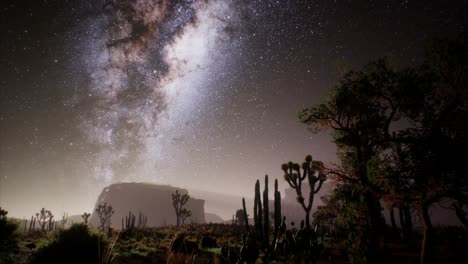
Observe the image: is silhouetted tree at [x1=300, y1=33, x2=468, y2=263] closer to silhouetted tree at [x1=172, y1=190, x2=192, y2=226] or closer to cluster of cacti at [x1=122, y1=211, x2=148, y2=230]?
cluster of cacti at [x1=122, y1=211, x2=148, y2=230]

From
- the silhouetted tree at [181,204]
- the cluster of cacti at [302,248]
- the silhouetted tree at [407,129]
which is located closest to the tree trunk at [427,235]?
the silhouetted tree at [407,129]

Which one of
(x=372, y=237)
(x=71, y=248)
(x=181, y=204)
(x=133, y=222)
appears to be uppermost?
(x=181, y=204)

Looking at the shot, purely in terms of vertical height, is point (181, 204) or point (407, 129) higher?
point (407, 129)

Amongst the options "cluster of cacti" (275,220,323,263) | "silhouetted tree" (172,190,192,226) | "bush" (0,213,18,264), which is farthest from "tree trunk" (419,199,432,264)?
"silhouetted tree" (172,190,192,226)

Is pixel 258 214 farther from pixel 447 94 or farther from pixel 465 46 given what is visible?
pixel 465 46

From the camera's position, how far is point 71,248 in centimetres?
854

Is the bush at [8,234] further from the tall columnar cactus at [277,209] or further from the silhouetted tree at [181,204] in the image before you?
the silhouetted tree at [181,204]

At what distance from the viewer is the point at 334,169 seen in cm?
1228

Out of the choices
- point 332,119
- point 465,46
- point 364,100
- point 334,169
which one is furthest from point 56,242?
point 465,46

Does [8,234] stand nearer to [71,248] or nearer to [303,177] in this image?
[71,248]

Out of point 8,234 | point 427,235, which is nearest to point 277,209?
point 427,235

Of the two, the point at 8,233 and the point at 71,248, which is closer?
the point at 71,248

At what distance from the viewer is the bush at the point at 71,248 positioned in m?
8.20

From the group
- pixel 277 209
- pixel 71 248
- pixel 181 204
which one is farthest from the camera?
pixel 181 204
